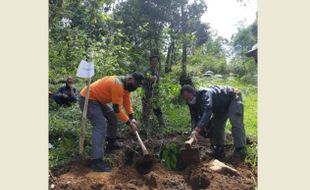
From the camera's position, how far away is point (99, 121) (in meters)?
4.69

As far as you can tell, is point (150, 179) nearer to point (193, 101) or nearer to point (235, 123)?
point (193, 101)

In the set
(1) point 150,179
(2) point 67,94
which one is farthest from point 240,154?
(2) point 67,94

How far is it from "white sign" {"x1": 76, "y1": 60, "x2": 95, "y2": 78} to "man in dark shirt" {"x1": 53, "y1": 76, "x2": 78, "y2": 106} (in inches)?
13.6

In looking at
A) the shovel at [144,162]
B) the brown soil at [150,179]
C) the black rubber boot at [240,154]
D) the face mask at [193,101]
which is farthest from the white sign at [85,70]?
the black rubber boot at [240,154]

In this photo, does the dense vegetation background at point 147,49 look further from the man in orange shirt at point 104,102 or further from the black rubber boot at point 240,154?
the man in orange shirt at point 104,102

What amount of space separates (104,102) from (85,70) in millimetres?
471

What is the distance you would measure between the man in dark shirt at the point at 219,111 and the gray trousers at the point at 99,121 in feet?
3.27

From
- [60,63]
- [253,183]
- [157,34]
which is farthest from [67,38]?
[253,183]

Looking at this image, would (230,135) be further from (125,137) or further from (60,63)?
(60,63)

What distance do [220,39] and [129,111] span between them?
1.45 metres

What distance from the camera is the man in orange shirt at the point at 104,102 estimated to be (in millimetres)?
4594

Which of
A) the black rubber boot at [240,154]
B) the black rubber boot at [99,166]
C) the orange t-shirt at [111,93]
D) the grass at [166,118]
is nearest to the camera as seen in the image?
the black rubber boot at [99,166]

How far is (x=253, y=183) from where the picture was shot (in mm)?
4312

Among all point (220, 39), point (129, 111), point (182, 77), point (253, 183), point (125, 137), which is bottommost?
point (253, 183)
